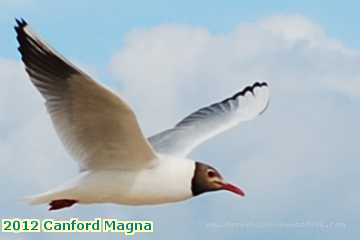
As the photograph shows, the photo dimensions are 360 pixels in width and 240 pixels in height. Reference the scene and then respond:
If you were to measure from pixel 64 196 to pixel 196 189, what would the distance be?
24.9 inches

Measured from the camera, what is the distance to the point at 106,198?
5.54 meters

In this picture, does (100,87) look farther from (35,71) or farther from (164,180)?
(164,180)

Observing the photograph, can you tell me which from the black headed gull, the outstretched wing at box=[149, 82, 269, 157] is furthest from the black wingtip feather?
the black headed gull

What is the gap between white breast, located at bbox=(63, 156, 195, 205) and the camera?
A: 5.50 meters

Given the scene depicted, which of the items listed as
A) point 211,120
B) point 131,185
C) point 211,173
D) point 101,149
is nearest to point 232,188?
point 211,173

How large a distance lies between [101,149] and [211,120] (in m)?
1.65

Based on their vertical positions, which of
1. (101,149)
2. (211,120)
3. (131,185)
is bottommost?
(131,185)

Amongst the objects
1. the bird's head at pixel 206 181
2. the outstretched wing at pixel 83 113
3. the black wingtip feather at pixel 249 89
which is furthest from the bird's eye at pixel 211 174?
the black wingtip feather at pixel 249 89

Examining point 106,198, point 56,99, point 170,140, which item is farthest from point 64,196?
point 170,140

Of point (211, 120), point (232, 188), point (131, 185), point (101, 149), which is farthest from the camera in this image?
point (211, 120)

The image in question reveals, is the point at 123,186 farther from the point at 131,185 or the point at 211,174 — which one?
the point at 211,174

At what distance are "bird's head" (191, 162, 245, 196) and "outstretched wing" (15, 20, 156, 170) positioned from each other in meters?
0.31

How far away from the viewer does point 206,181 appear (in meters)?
5.80

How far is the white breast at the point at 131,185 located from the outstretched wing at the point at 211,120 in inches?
27.0
